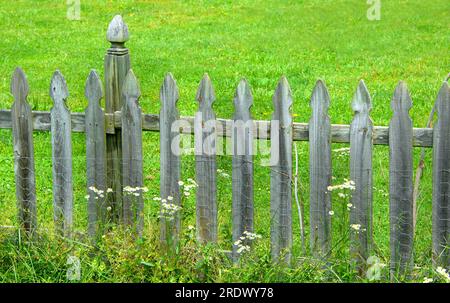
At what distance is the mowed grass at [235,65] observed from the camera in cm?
586

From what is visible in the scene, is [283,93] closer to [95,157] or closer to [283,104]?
[283,104]

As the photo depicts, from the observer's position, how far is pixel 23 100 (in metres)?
5.79

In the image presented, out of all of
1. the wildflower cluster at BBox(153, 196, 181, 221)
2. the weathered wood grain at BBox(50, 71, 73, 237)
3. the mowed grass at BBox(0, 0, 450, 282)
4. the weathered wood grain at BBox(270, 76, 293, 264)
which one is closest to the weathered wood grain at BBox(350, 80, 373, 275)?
the mowed grass at BBox(0, 0, 450, 282)

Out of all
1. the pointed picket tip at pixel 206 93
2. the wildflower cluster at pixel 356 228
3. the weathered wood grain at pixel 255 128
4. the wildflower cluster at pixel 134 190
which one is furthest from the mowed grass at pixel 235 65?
the pointed picket tip at pixel 206 93

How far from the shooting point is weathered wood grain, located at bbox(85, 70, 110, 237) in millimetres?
5715

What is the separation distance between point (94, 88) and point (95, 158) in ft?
1.46

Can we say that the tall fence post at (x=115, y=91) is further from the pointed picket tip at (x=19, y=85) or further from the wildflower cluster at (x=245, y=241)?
the wildflower cluster at (x=245, y=241)

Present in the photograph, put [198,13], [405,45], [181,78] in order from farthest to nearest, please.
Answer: [198,13] → [405,45] → [181,78]

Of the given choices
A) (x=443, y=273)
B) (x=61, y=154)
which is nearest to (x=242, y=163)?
(x=61, y=154)

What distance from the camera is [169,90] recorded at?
5.57 metres

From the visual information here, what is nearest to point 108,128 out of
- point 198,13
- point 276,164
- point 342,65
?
point 276,164

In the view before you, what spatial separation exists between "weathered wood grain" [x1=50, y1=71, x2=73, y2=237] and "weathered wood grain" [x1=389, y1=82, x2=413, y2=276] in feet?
6.41
